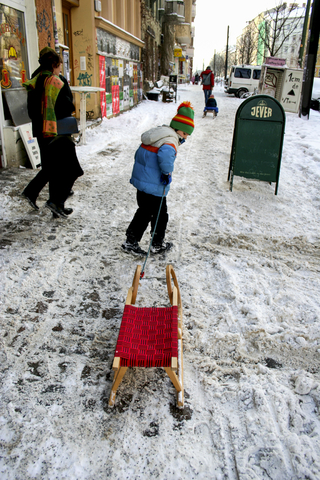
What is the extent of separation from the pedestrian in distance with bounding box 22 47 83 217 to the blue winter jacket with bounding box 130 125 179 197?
4.36ft

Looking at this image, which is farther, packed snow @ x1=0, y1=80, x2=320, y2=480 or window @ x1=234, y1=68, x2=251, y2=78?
window @ x1=234, y1=68, x2=251, y2=78

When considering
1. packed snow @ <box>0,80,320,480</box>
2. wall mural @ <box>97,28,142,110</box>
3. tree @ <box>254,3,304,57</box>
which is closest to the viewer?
packed snow @ <box>0,80,320,480</box>

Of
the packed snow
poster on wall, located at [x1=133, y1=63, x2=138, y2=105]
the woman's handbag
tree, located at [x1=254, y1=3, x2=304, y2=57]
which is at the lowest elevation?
the packed snow

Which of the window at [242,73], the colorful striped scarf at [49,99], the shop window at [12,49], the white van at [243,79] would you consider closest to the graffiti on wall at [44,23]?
the shop window at [12,49]

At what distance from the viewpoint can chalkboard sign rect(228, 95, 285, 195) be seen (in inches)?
216

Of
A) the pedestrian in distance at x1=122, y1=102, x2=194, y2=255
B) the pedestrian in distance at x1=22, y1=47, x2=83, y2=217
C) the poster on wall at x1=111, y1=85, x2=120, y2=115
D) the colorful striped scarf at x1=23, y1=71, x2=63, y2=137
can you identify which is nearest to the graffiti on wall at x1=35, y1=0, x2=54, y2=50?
the pedestrian in distance at x1=22, y1=47, x2=83, y2=217

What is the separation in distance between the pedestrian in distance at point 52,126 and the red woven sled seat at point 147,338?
8.16 feet

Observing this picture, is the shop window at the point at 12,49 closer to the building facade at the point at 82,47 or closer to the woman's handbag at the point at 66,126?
the building facade at the point at 82,47

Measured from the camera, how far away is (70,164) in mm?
4434

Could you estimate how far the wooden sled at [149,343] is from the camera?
2.04 meters

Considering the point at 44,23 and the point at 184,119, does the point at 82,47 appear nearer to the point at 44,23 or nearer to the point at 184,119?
the point at 44,23

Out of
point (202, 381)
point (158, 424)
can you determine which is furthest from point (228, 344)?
point (158, 424)

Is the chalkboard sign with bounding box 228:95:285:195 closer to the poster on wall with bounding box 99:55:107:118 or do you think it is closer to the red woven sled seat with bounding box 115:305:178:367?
the red woven sled seat with bounding box 115:305:178:367

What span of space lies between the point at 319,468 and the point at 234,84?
93.5ft
